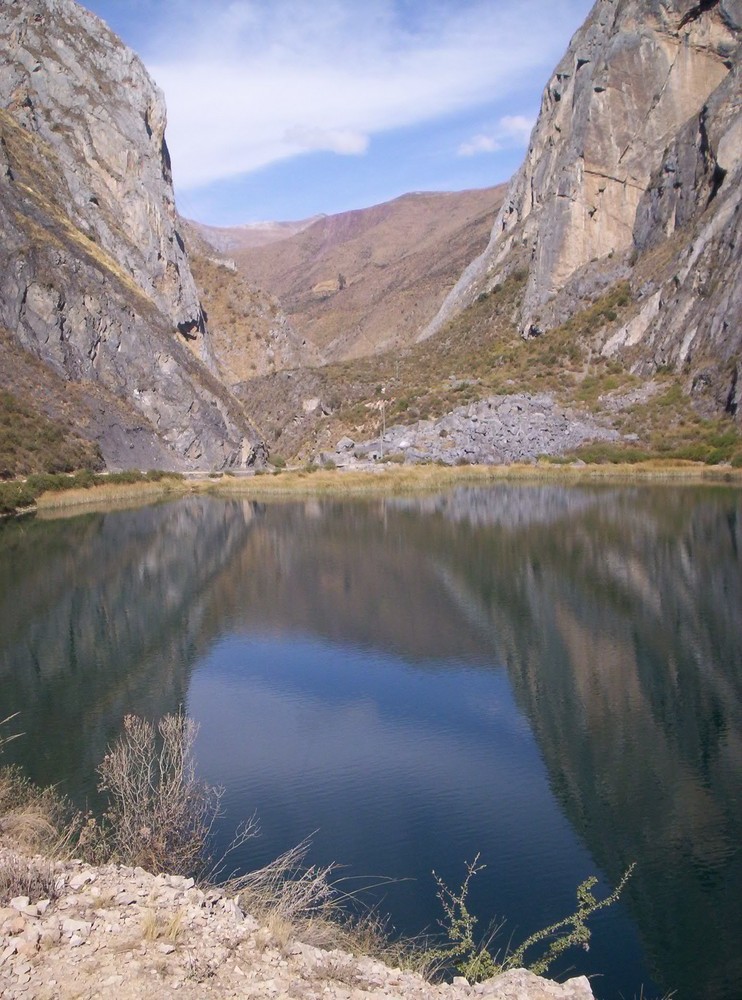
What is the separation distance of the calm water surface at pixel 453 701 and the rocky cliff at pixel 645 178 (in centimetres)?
3382

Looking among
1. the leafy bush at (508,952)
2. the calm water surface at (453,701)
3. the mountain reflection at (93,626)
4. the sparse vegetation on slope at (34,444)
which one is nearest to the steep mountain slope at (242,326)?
the sparse vegetation on slope at (34,444)

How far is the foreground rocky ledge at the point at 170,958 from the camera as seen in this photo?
6.52 m

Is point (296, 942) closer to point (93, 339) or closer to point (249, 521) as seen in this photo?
point (249, 521)

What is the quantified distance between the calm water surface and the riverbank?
54.4ft

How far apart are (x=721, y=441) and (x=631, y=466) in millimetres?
5309

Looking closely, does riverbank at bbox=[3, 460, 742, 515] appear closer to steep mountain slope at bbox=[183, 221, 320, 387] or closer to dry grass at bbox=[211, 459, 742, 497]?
dry grass at bbox=[211, 459, 742, 497]

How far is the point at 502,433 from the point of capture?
65625 mm

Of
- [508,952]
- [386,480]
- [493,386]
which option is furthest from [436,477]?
[508,952]

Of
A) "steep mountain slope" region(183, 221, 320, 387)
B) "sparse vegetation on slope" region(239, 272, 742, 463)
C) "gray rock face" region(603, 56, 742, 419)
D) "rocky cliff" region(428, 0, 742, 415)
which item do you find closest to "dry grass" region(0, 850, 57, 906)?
"sparse vegetation on slope" region(239, 272, 742, 463)

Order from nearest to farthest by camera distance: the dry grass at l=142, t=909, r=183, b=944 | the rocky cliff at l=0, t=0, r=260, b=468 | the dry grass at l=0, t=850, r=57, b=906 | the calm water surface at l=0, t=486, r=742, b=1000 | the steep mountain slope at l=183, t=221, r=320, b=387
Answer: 1. the dry grass at l=142, t=909, r=183, b=944
2. the dry grass at l=0, t=850, r=57, b=906
3. the calm water surface at l=0, t=486, r=742, b=1000
4. the rocky cliff at l=0, t=0, r=260, b=468
5. the steep mountain slope at l=183, t=221, r=320, b=387

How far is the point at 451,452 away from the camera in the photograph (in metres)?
65.7

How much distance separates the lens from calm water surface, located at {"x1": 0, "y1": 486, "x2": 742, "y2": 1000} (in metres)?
10.2

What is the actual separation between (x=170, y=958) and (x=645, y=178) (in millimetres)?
79609

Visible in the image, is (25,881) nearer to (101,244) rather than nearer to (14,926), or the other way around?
(14,926)
